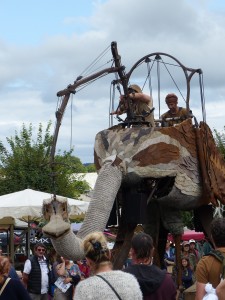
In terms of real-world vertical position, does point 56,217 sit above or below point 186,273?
above

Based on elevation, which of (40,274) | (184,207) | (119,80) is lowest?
(40,274)

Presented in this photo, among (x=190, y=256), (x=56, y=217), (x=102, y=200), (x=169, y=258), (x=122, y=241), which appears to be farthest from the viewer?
(x=169, y=258)

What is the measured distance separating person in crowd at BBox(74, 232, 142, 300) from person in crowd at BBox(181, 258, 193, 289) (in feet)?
31.5

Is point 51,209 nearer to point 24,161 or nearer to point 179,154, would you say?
point 179,154

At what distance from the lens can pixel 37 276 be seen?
44.8 ft

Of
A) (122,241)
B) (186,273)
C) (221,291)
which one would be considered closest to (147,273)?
(221,291)

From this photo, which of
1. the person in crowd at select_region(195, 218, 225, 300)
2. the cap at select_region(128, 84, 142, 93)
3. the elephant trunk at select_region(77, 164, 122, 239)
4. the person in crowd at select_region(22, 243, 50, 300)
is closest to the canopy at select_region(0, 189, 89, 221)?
the person in crowd at select_region(22, 243, 50, 300)

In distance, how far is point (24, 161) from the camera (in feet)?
95.8

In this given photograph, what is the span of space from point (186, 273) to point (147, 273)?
928 centimetres

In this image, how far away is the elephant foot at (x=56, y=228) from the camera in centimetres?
948

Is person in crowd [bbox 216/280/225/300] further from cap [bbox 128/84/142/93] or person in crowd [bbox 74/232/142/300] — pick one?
cap [bbox 128/84/142/93]

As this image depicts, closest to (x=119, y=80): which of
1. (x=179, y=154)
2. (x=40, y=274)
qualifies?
(x=179, y=154)

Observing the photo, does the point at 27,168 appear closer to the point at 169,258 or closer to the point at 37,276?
the point at 169,258

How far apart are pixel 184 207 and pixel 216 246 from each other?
5.93 metres
